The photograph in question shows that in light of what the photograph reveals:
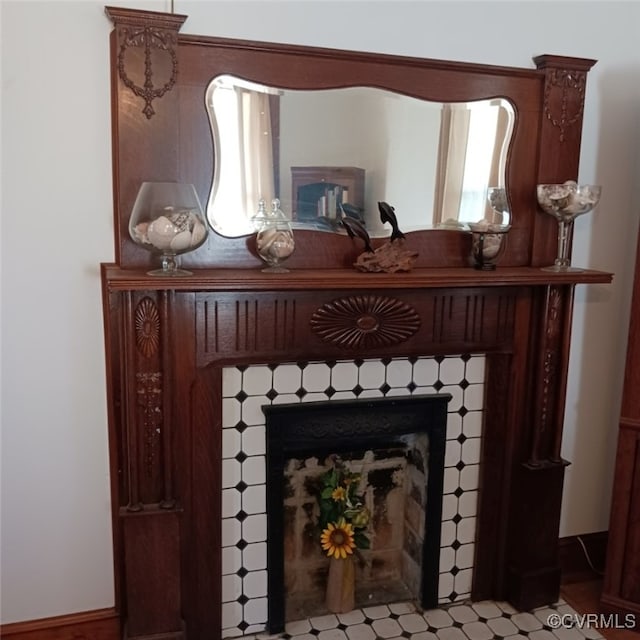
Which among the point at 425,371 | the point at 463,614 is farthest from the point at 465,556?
the point at 425,371

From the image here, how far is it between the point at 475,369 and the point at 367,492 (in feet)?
1.94

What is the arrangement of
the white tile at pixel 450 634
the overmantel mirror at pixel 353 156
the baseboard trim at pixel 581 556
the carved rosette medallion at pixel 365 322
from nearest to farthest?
1. the overmantel mirror at pixel 353 156
2. the carved rosette medallion at pixel 365 322
3. the white tile at pixel 450 634
4. the baseboard trim at pixel 581 556

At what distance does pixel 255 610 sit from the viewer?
2.31 m

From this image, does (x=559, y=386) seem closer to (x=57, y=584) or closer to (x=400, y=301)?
(x=400, y=301)

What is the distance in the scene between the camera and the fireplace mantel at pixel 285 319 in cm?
190

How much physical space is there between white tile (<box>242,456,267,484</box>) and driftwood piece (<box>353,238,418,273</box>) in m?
0.69

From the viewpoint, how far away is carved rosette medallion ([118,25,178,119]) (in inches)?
72.6

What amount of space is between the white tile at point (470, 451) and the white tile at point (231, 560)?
0.83 metres

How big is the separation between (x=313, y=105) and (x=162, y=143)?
1.52 ft

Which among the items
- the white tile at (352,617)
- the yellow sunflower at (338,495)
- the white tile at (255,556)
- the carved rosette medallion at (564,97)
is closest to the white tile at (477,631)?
the white tile at (352,617)

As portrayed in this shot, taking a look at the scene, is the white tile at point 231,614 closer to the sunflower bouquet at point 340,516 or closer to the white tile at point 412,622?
the sunflower bouquet at point 340,516

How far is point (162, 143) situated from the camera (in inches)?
75.1

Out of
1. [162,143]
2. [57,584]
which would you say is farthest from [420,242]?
[57,584]

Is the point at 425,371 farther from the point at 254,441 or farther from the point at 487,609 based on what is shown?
the point at 487,609
